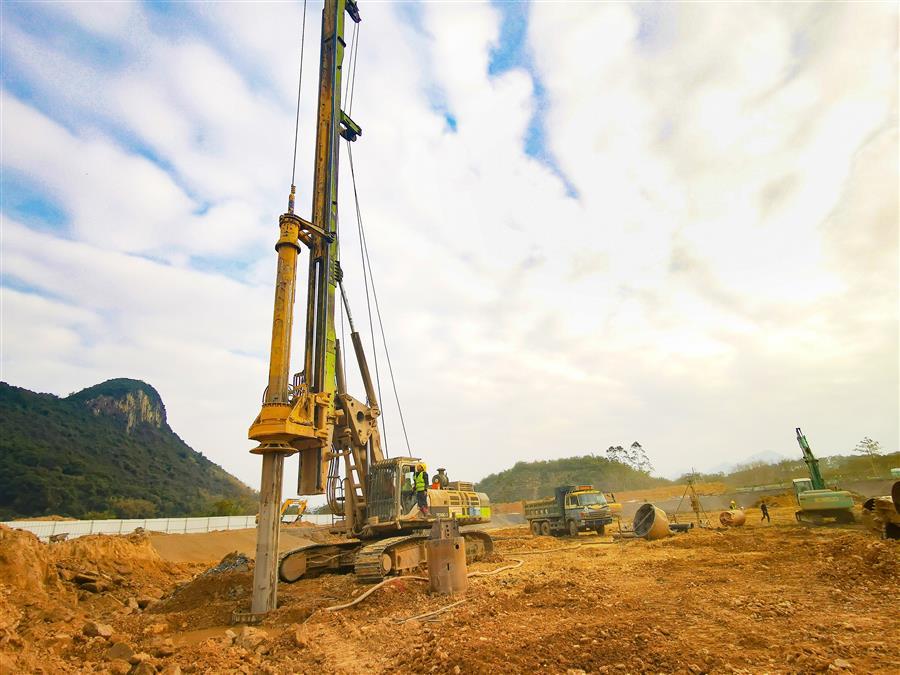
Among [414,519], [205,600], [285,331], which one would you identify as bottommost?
[205,600]

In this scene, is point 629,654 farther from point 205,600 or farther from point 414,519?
point 205,600

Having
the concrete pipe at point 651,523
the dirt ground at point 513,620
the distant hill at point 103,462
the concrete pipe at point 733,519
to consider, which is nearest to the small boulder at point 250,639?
the dirt ground at point 513,620

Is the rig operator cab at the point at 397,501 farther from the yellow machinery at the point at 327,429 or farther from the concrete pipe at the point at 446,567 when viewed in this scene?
the concrete pipe at the point at 446,567

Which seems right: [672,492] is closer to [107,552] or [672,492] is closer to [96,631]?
[107,552]

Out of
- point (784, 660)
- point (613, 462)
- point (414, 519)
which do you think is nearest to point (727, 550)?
point (414, 519)

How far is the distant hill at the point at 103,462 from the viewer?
164 feet

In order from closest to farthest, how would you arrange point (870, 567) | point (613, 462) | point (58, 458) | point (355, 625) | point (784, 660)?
point (784, 660) < point (355, 625) < point (870, 567) < point (58, 458) < point (613, 462)

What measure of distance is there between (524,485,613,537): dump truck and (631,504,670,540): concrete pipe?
99.8 inches

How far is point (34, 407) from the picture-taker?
2697 inches

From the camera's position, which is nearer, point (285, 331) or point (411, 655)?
point (411, 655)

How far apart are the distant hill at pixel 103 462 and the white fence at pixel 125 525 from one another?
1351 centimetres

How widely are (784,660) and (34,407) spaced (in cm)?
8898

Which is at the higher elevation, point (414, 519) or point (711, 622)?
point (414, 519)

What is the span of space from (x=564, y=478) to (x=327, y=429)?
80261 millimetres
